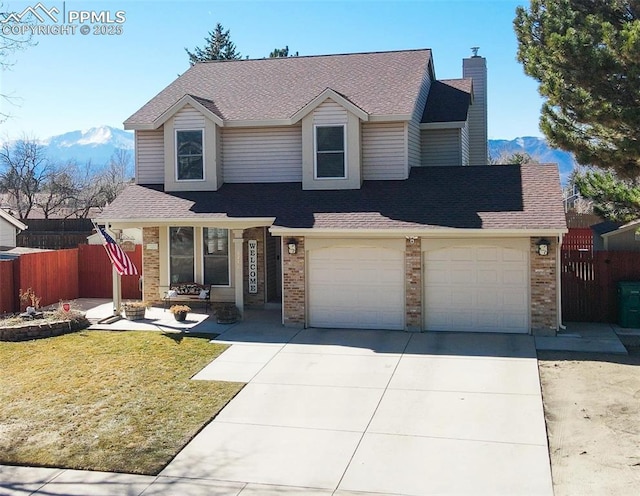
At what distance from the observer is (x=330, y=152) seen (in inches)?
705

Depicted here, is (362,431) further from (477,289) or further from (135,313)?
(135,313)

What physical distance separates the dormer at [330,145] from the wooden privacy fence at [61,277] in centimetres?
699

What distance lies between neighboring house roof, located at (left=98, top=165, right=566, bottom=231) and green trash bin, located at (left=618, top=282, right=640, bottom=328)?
8.02ft

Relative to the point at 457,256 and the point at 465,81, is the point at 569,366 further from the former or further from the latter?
the point at 465,81

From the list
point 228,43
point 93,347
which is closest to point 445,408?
point 93,347

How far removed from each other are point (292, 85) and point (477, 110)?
24.4 ft

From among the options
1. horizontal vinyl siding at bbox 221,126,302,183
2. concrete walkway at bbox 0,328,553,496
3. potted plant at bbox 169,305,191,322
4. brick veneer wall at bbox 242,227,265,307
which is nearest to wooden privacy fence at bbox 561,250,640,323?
concrete walkway at bbox 0,328,553,496

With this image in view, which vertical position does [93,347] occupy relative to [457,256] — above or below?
below

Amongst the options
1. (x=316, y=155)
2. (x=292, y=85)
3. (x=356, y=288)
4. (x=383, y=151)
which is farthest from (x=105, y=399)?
(x=292, y=85)

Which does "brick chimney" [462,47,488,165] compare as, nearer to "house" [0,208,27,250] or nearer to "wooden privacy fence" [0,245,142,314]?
"wooden privacy fence" [0,245,142,314]

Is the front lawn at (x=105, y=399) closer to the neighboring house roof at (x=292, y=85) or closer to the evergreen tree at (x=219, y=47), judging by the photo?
the neighboring house roof at (x=292, y=85)

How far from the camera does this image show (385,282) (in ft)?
51.7

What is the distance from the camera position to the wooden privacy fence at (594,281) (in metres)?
16.0

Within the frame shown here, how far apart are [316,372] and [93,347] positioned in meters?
5.29
